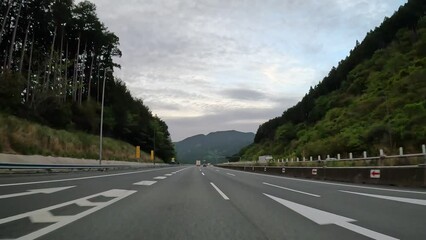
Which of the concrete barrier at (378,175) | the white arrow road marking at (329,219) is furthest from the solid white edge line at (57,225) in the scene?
the concrete barrier at (378,175)

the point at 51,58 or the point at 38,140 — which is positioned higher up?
the point at 51,58

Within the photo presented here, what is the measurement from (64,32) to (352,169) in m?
58.9

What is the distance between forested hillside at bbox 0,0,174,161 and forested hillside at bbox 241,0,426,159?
40.0 meters

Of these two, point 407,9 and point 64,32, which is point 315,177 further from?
point 407,9

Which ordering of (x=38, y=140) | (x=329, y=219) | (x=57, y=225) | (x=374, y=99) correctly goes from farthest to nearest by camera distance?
(x=374, y=99), (x=38, y=140), (x=329, y=219), (x=57, y=225)

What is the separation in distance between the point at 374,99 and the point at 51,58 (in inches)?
2469

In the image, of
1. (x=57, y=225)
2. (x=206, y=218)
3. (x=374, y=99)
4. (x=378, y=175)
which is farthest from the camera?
(x=374, y=99)

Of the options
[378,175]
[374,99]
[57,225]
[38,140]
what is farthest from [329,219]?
[374,99]

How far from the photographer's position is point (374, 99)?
87750mm

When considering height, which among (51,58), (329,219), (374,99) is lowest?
(329,219)

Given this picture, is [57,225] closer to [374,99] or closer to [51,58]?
[51,58]

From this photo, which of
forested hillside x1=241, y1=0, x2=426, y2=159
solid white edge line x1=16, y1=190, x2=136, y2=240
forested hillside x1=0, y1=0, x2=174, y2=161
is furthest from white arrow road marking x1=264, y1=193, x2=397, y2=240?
forested hillside x1=0, y1=0, x2=174, y2=161

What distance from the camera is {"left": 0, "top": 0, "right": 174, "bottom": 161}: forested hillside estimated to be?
167ft

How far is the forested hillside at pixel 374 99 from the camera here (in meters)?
64.4
